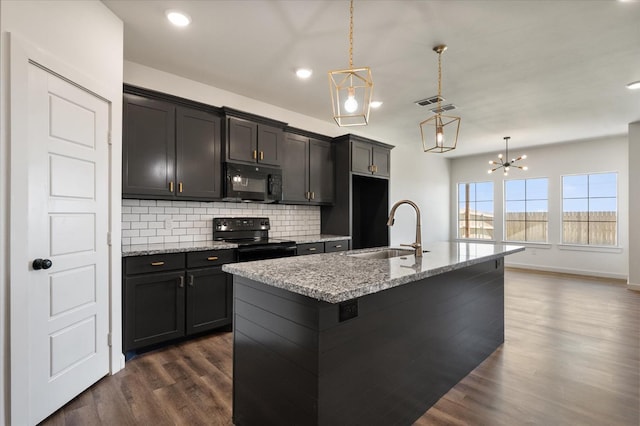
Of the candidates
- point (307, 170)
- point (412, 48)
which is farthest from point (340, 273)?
point (307, 170)

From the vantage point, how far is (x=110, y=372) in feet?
8.07

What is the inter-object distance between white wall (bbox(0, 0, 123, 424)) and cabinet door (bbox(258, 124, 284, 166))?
158 centimetres

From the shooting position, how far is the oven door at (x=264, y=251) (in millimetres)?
3387

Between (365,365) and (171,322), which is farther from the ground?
(365,365)

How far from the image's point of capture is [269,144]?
3.96 m

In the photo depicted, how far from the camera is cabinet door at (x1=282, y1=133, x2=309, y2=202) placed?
4.27 metres

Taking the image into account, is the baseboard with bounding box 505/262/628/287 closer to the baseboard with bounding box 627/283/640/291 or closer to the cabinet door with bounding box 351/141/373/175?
the baseboard with bounding box 627/283/640/291

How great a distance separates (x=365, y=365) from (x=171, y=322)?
2.13 meters

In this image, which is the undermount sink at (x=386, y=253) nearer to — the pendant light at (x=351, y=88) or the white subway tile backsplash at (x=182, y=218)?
the pendant light at (x=351, y=88)

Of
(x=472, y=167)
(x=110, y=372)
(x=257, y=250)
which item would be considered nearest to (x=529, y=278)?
(x=472, y=167)

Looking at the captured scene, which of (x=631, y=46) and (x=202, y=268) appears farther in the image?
(x=202, y=268)

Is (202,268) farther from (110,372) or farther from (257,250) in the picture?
(110,372)

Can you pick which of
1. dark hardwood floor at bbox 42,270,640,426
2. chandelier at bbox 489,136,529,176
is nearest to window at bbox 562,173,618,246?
chandelier at bbox 489,136,529,176

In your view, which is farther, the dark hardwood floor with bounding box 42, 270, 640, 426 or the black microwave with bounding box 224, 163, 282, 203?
the black microwave with bounding box 224, 163, 282, 203
